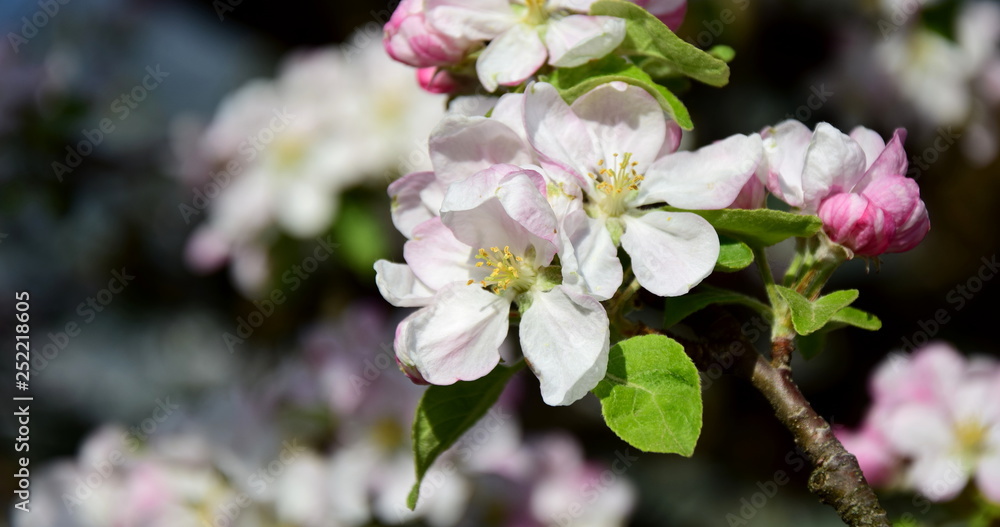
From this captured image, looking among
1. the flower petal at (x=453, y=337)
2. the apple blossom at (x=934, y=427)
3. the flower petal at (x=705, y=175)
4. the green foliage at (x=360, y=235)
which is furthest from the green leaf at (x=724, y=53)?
the green foliage at (x=360, y=235)

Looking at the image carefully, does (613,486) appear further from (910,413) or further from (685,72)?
(685,72)

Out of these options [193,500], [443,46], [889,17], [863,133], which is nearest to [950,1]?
[889,17]

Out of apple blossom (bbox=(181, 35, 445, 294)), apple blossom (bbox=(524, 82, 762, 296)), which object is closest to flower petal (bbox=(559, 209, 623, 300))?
apple blossom (bbox=(524, 82, 762, 296))

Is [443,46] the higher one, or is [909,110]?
[443,46]

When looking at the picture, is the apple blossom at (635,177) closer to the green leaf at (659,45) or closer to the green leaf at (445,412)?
the green leaf at (659,45)

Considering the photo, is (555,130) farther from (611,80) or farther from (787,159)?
(787,159)

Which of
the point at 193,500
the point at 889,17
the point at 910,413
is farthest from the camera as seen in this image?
the point at 889,17
